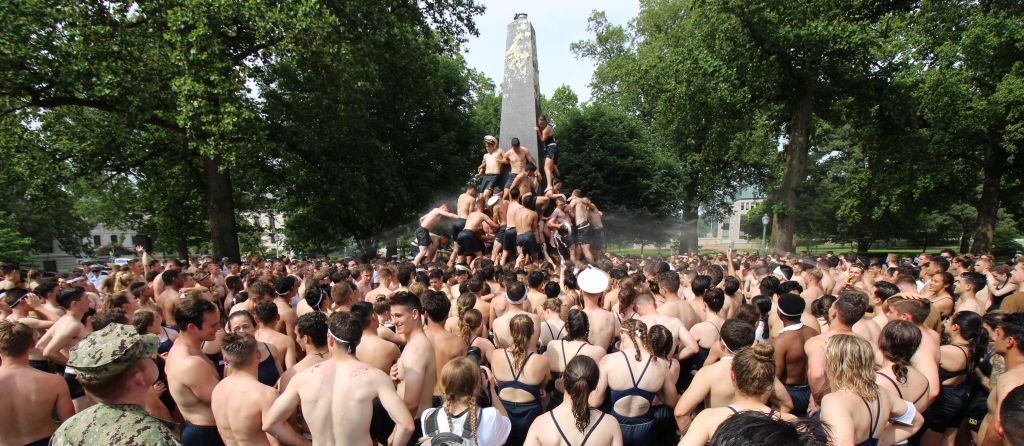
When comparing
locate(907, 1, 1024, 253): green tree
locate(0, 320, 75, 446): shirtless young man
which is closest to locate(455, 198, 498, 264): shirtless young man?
locate(0, 320, 75, 446): shirtless young man

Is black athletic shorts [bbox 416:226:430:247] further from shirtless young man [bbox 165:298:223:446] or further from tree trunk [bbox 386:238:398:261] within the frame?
tree trunk [bbox 386:238:398:261]

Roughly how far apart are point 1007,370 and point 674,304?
108 inches

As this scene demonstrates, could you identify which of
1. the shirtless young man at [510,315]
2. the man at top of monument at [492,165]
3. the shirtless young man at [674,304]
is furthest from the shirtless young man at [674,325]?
the man at top of monument at [492,165]

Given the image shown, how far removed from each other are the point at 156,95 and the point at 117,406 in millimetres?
16735

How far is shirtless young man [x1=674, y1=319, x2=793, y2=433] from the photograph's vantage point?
3.38 metres

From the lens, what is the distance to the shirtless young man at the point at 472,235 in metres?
12.8

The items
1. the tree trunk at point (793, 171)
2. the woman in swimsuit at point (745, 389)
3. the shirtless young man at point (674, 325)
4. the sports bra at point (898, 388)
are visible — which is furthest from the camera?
the tree trunk at point (793, 171)

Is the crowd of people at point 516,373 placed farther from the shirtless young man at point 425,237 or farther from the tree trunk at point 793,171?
the tree trunk at point 793,171

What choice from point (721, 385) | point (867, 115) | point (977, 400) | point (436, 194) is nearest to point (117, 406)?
point (721, 385)

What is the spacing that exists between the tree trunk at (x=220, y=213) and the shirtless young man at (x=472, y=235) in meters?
10.6

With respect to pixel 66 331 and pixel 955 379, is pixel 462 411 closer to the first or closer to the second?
pixel 955 379

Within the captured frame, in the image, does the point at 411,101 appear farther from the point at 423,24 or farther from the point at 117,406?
the point at 117,406

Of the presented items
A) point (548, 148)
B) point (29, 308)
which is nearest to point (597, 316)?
point (29, 308)

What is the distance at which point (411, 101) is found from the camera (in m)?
23.6
